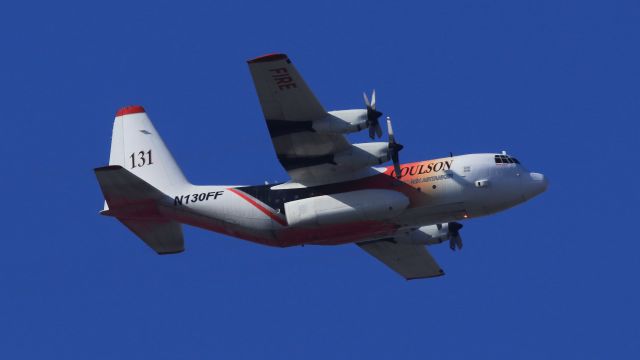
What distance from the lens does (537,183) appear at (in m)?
34.1

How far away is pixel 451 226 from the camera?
37156mm

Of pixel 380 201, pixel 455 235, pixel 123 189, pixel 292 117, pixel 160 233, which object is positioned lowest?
pixel 455 235

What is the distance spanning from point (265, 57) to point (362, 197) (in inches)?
209

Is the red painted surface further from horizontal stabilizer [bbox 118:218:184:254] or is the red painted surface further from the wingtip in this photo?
the wingtip

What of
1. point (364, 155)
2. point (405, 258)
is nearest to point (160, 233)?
point (364, 155)

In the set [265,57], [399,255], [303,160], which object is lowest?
[399,255]

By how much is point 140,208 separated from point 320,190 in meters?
5.63

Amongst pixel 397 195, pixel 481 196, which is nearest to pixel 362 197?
pixel 397 195

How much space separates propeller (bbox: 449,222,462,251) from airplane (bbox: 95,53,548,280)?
1.51 m

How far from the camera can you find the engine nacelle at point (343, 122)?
32.1m

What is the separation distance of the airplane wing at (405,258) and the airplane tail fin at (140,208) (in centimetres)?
638

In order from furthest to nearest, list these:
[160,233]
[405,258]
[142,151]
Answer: [405,258] → [142,151] → [160,233]

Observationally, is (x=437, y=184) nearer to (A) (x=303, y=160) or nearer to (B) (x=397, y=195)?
(B) (x=397, y=195)

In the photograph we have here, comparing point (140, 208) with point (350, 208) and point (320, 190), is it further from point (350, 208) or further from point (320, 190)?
point (350, 208)
